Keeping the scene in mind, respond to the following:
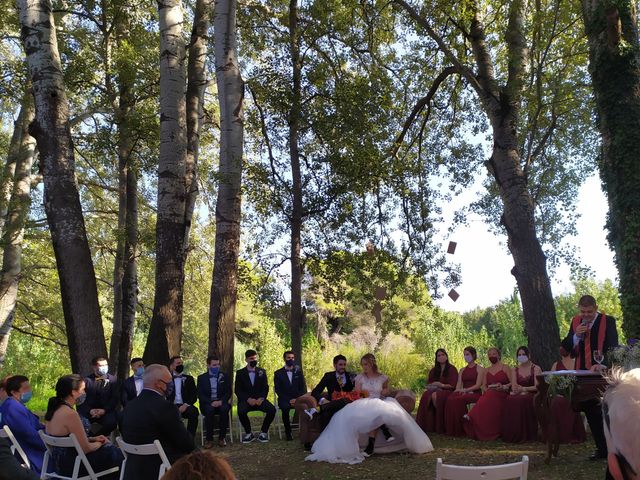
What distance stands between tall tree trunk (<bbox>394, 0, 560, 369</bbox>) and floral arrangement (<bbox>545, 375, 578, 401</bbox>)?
12.1 ft

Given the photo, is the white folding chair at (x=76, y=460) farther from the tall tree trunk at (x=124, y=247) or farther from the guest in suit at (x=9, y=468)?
the tall tree trunk at (x=124, y=247)

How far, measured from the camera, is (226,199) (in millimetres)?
10773

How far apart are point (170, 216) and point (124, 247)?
6169mm

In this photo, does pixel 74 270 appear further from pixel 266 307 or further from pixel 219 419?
pixel 266 307

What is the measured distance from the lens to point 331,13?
14234 millimetres

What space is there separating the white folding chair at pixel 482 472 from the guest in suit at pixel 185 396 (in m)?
6.80

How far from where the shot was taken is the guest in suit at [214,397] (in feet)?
33.7

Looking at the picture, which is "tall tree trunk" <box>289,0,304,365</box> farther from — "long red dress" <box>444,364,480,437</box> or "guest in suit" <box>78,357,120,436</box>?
"guest in suit" <box>78,357,120,436</box>

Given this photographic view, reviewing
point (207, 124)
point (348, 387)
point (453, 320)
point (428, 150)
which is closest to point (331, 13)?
point (428, 150)

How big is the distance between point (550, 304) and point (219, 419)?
228 inches

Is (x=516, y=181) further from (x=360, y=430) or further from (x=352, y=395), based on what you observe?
(x=360, y=430)

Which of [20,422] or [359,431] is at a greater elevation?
[20,422]

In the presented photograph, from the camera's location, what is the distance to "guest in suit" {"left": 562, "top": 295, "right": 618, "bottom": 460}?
7.02 meters

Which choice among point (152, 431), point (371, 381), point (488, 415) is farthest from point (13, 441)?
point (488, 415)
